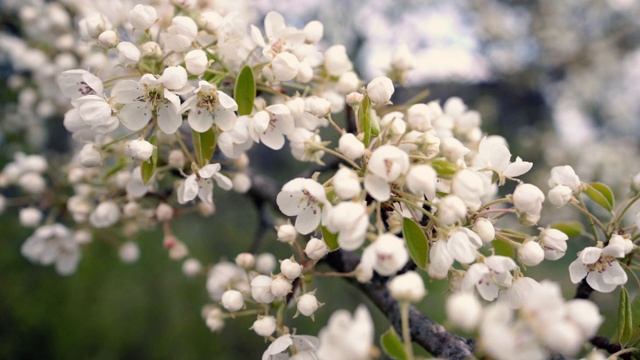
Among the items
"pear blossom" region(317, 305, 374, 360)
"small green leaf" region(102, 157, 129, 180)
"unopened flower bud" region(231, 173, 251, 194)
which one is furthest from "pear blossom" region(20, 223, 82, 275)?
"pear blossom" region(317, 305, 374, 360)

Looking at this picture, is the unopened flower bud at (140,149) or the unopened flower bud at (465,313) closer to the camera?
the unopened flower bud at (465,313)

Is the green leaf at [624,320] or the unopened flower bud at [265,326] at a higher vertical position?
the green leaf at [624,320]

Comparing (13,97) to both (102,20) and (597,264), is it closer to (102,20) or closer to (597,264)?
(102,20)

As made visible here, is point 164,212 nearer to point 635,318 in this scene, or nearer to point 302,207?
point 302,207

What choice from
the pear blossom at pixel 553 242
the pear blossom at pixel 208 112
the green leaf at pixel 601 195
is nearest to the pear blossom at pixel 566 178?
the green leaf at pixel 601 195

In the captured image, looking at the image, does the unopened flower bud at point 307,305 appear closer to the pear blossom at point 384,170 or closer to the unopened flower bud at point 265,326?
the unopened flower bud at point 265,326

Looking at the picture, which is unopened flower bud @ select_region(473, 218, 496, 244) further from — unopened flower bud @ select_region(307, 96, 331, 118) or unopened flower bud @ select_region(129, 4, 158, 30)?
unopened flower bud @ select_region(129, 4, 158, 30)
